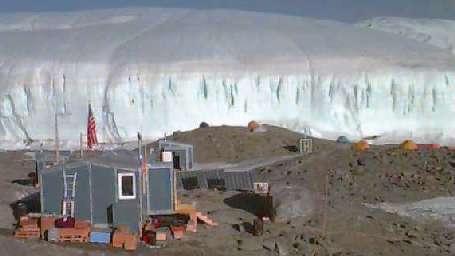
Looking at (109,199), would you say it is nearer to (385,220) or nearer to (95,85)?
(385,220)

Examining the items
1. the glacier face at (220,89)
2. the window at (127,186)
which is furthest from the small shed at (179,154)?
the glacier face at (220,89)

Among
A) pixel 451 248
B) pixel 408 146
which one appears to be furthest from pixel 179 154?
pixel 451 248

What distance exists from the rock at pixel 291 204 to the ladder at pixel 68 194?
18.3 feet

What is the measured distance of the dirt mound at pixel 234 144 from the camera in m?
41.5

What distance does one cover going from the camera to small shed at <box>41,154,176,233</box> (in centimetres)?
2155

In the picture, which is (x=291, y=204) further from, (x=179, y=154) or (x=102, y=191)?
(x=179, y=154)

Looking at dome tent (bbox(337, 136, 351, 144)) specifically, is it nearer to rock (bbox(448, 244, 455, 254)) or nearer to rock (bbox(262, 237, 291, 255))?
rock (bbox(448, 244, 455, 254))

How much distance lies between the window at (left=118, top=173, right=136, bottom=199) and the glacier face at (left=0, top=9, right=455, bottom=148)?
34358mm

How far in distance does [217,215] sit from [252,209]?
6.96ft

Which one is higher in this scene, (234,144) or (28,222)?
(234,144)

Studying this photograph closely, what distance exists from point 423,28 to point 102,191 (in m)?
70.7

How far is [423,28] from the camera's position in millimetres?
87750

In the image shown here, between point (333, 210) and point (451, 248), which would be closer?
point (451, 248)

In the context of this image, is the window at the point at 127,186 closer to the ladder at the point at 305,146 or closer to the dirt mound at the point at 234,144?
the dirt mound at the point at 234,144
